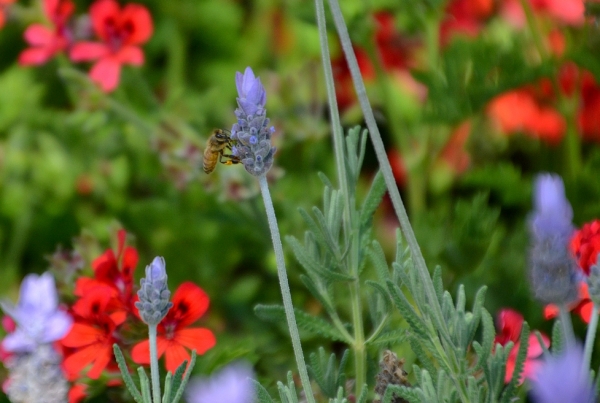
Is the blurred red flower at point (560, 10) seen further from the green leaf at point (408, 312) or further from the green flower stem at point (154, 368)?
the green flower stem at point (154, 368)

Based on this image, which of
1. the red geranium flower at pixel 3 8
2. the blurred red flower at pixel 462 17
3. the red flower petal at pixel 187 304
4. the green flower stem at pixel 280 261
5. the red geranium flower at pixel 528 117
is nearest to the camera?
the green flower stem at pixel 280 261

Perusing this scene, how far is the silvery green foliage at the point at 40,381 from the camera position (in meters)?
0.67

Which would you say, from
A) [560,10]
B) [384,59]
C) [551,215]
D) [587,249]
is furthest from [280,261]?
[384,59]

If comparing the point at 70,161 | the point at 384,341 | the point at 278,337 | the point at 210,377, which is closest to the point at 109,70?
the point at 70,161

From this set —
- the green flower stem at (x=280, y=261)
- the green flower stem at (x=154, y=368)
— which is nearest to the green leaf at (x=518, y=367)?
the green flower stem at (x=280, y=261)

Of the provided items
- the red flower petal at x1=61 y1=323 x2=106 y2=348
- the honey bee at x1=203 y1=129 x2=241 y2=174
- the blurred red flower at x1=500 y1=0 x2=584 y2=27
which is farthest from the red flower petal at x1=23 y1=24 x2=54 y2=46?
the blurred red flower at x1=500 y1=0 x2=584 y2=27

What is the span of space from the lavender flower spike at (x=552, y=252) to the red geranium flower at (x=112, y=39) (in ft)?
2.59

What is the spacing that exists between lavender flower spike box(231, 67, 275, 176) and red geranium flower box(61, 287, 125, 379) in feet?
0.88

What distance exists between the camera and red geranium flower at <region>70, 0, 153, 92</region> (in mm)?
1243

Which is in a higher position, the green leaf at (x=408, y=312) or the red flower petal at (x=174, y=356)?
the green leaf at (x=408, y=312)

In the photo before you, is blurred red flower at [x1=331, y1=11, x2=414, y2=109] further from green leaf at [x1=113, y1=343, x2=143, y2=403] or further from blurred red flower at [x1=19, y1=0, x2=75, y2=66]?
green leaf at [x1=113, y1=343, x2=143, y2=403]

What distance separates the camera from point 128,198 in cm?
157

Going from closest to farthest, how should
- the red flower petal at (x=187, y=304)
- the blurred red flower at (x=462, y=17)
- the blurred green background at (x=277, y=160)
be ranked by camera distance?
1. the red flower petal at (x=187, y=304)
2. the blurred green background at (x=277, y=160)
3. the blurred red flower at (x=462, y=17)

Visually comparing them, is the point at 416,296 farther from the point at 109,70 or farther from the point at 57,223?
the point at 57,223
